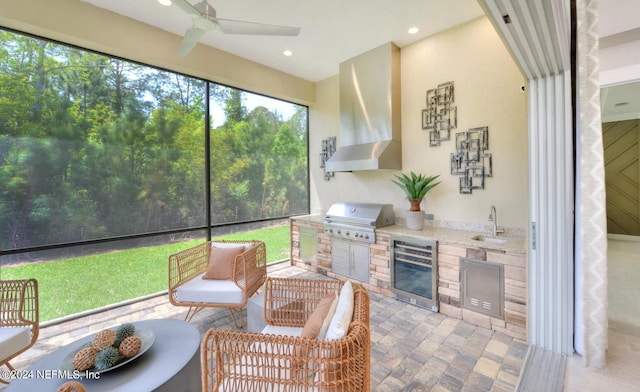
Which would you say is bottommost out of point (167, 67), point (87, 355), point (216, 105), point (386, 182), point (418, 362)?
point (418, 362)

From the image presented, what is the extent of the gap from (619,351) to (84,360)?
3461mm

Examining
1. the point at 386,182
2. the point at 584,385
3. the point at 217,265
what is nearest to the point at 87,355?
the point at 217,265

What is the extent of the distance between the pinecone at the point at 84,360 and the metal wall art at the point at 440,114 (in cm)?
346

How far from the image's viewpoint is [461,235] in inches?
108

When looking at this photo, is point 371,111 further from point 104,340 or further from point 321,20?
point 104,340

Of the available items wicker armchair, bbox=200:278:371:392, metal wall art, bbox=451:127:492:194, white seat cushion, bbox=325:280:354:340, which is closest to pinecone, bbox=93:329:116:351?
wicker armchair, bbox=200:278:371:392

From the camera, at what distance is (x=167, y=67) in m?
3.09

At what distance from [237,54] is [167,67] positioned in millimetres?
935

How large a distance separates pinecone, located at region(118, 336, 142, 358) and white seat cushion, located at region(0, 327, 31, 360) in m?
0.87

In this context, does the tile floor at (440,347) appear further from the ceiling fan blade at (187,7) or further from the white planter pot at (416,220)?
the ceiling fan blade at (187,7)

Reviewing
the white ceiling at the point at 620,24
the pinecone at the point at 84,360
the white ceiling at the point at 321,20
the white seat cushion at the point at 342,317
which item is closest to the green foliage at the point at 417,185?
the white ceiling at the point at 321,20

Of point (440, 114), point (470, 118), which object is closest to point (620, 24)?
point (470, 118)

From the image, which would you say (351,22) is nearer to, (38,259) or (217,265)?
(217,265)

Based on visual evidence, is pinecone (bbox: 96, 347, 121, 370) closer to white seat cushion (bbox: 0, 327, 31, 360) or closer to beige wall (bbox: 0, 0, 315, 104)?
white seat cushion (bbox: 0, 327, 31, 360)
